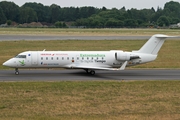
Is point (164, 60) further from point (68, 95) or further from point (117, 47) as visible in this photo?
point (68, 95)

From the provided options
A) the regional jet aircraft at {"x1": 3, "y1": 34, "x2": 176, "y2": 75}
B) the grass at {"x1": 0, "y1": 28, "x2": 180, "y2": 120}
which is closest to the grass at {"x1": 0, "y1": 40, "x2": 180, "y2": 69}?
the regional jet aircraft at {"x1": 3, "y1": 34, "x2": 176, "y2": 75}

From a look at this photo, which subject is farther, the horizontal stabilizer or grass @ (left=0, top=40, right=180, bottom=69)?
grass @ (left=0, top=40, right=180, bottom=69)

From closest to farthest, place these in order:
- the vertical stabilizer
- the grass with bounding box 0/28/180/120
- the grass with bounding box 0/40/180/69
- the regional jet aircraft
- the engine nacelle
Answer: the grass with bounding box 0/28/180/120 < the regional jet aircraft < the engine nacelle < the vertical stabilizer < the grass with bounding box 0/40/180/69

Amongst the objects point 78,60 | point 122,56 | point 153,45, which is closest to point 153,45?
point 153,45

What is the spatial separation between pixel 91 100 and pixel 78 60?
12.2 metres

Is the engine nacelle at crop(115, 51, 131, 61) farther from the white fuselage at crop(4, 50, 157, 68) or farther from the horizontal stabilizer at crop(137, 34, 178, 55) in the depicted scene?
the horizontal stabilizer at crop(137, 34, 178, 55)

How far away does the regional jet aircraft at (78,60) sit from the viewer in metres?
34.4

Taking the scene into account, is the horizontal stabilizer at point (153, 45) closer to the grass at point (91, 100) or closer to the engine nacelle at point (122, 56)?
the engine nacelle at point (122, 56)

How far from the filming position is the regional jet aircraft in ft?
113

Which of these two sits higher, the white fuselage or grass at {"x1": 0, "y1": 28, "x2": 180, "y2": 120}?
the white fuselage

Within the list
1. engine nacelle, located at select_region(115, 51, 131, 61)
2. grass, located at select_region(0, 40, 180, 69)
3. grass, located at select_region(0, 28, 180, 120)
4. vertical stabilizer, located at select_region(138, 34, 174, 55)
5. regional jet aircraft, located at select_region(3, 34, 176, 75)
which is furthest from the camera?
grass, located at select_region(0, 40, 180, 69)

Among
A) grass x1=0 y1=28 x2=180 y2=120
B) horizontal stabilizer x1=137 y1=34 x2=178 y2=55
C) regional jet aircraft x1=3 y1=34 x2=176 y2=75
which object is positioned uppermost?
horizontal stabilizer x1=137 y1=34 x2=178 y2=55

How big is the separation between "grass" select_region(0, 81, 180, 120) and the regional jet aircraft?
570cm

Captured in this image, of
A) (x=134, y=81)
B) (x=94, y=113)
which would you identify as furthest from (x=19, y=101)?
(x=134, y=81)
